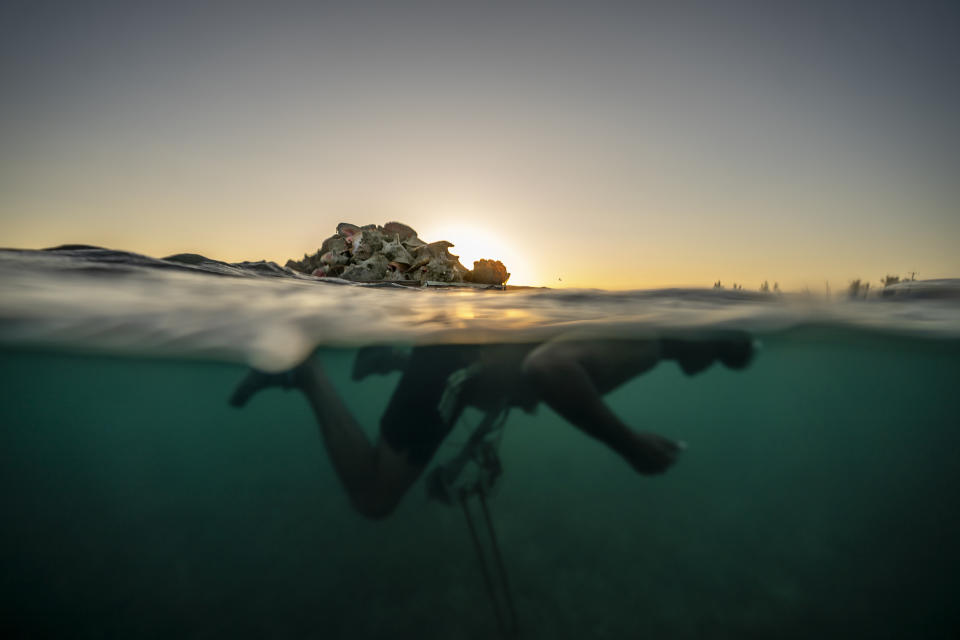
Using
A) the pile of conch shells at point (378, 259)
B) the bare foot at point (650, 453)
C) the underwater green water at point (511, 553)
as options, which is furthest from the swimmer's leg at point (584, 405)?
the pile of conch shells at point (378, 259)

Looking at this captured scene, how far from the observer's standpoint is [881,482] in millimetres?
16188

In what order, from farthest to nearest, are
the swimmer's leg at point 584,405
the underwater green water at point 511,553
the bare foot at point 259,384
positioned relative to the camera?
the underwater green water at point 511,553
the bare foot at point 259,384
the swimmer's leg at point 584,405

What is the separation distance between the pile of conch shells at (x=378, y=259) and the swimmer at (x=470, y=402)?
16.1 feet

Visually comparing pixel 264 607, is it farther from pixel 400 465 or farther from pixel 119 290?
pixel 119 290

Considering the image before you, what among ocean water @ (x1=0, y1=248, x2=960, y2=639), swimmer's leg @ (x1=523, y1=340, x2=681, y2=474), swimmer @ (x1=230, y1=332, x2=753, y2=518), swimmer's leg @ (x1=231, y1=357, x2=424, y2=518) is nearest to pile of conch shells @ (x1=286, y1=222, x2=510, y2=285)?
ocean water @ (x1=0, y1=248, x2=960, y2=639)

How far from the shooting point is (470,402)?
6309 mm

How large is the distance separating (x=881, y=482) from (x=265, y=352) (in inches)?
879

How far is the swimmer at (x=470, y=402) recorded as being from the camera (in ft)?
15.7

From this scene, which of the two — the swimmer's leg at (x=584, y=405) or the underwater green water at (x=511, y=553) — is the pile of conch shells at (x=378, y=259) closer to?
the underwater green water at (x=511, y=553)

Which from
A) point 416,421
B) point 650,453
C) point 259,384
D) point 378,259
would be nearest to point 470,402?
point 416,421

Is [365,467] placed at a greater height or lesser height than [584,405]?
lesser

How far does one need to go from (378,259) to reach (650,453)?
8792mm

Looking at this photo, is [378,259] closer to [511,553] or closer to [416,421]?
[416,421]

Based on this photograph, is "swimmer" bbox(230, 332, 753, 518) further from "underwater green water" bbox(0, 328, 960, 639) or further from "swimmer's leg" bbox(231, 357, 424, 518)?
"underwater green water" bbox(0, 328, 960, 639)
